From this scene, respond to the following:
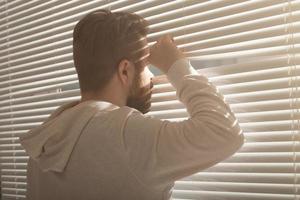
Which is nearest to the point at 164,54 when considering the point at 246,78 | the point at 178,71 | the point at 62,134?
the point at 178,71

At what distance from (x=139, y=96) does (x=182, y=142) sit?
0.27 m

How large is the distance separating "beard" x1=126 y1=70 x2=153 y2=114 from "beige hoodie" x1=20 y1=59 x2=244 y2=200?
Result: 0.10 meters

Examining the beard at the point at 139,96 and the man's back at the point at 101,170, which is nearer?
the man's back at the point at 101,170

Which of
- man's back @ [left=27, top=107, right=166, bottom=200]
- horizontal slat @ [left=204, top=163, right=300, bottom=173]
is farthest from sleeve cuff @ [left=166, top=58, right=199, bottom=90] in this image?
horizontal slat @ [left=204, top=163, right=300, bottom=173]

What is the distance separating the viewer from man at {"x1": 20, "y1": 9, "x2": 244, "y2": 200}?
91 centimetres

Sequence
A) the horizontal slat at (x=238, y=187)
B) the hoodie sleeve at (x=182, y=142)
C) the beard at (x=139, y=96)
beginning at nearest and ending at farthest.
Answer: the hoodie sleeve at (x=182, y=142) → the horizontal slat at (x=238, y=187) → the beard at (x=139, y=96)

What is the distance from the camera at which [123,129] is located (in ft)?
3.12

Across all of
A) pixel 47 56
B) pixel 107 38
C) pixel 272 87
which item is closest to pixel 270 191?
pixel 272 87

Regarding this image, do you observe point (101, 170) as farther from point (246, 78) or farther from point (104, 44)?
point (246, 78)

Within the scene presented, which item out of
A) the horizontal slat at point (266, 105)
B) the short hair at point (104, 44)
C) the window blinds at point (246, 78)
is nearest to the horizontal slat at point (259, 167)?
the window blinds at point (246, 78)

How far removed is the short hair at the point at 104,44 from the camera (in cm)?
103

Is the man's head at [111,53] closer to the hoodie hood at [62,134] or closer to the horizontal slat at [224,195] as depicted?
the hoodie hood at [62,134]

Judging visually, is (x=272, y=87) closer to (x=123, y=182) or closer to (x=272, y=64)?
(x=272, y=64)

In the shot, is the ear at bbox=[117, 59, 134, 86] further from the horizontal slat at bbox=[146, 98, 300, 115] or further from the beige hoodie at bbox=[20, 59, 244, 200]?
the horizontal slat at bbox=[146, 98, 300, 115]
